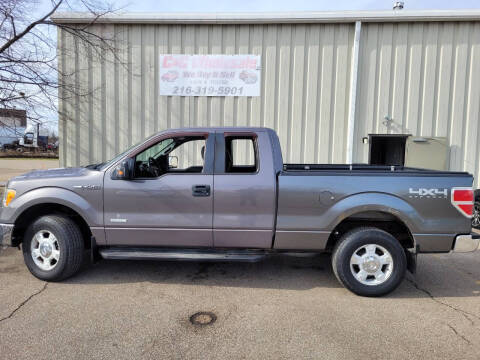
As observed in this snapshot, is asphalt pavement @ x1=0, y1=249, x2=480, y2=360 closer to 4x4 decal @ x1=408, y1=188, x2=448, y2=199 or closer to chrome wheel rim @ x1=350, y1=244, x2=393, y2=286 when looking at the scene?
chrome wheel rim @ x1=350, y1=244, x2=393, y2=286

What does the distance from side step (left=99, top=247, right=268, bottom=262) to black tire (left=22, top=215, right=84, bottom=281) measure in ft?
1.06

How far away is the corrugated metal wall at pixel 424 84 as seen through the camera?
849 cm

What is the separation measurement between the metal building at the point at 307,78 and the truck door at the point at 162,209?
5.52 metres

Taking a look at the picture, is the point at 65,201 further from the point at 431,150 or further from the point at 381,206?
the point at 431,150

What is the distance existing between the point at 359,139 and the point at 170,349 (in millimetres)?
7857

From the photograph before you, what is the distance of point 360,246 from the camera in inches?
142

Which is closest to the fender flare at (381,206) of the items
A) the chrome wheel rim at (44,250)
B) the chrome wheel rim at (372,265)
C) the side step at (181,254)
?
the chrome wheel rim at (372,265)

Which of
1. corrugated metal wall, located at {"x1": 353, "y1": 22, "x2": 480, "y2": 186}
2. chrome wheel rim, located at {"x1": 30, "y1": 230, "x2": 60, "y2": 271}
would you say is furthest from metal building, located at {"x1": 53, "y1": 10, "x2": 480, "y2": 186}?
chrome wheel rim, located at {"x1": 30, "y1": 230, "x2": 60, "y2": 271}

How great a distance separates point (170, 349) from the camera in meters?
2.59

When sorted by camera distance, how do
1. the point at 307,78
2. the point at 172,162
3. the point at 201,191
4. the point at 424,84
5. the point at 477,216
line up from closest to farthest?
the point at 201,191 → the point at 172,162 → the point at 477,216 → the point at 424,84 → the point at 307,78

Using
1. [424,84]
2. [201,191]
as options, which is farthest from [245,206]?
[424,84]

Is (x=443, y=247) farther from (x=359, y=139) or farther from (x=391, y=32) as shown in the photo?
(x=391, y=32)

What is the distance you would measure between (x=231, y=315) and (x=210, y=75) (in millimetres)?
7288

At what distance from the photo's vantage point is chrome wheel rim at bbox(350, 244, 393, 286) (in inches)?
141
